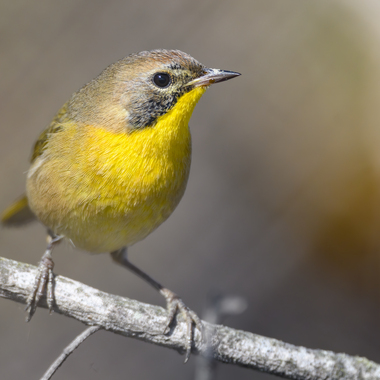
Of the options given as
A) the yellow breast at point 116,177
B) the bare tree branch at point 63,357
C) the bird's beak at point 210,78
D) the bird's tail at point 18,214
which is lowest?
the bare tree branch at point 63,357

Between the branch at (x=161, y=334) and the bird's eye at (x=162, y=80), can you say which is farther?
the bird's eye at (x=162, y=80)

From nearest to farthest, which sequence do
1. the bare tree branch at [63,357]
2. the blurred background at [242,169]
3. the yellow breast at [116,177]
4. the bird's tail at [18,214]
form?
the bare tree branch at [63,357] → the yellow breast at [116,177] → the bird's tail at [18,214] → the blurred background at [242,169]

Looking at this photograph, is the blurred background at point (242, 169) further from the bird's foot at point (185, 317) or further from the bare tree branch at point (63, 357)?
the bare tree branch at point (63, 357)

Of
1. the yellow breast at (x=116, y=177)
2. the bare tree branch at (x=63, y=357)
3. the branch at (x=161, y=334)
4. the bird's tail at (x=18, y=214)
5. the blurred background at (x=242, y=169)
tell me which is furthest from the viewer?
the blurred background at (x=242, y=169)

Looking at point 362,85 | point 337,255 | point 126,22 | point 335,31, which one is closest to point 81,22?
point 126,22

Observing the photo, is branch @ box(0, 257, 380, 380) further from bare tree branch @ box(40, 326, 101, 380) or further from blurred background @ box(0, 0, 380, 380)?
blurred background @ box(0, 0, 380, 380)

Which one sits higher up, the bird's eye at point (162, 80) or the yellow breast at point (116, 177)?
the bird's eye at point (162, 80)

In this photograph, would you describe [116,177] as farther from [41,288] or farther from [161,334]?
[161,334]

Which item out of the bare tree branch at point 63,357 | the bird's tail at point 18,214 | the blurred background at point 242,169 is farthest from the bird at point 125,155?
the blurred background at point 242,169

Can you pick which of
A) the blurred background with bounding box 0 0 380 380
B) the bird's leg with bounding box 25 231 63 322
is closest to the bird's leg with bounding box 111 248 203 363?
the bird's leg with bounding box 25 231 63 322
